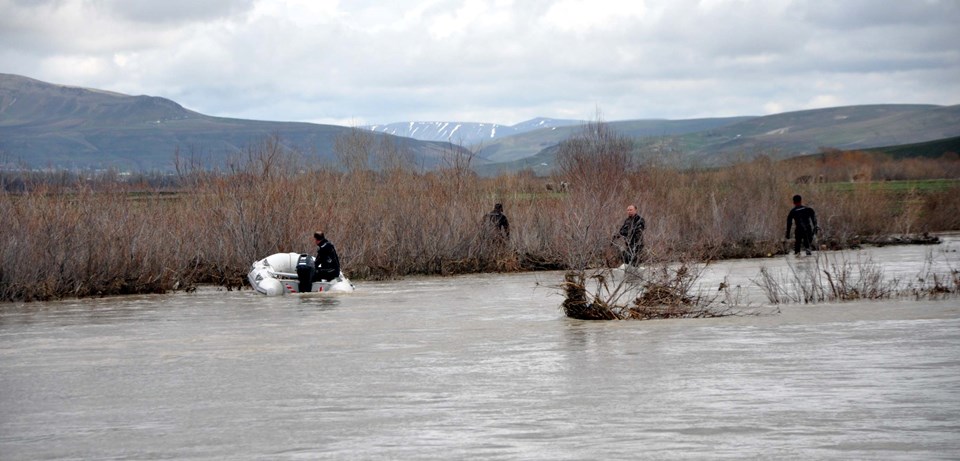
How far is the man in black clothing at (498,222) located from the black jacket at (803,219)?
8255 mm

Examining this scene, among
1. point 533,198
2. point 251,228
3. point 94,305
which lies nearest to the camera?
point 94,305

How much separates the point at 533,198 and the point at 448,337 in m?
19.5

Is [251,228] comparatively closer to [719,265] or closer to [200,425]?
[719,265]

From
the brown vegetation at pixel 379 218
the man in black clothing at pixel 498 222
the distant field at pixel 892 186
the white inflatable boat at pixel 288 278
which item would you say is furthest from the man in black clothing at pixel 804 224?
the white inflatable boat at pixel 288 278

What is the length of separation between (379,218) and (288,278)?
614cm

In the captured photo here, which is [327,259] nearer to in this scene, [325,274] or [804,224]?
[325,274]

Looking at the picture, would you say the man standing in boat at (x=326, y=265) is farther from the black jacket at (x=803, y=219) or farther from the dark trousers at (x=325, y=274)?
the black jacket at (x=803, y=219)

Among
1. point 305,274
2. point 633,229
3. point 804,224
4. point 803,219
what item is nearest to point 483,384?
point 633,229

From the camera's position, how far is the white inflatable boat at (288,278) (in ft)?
86.2

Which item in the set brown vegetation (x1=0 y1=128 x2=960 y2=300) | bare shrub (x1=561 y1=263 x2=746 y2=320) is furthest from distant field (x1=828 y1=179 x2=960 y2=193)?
bare shrub (x1=561 y1=263 x2=746 y2=320)

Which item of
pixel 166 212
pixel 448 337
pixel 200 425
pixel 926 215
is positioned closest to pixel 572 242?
pixel 448 337

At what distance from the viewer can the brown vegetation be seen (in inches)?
1054

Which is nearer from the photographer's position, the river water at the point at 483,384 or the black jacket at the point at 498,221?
the river water at the point at 483,384

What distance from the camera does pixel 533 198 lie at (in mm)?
37344
